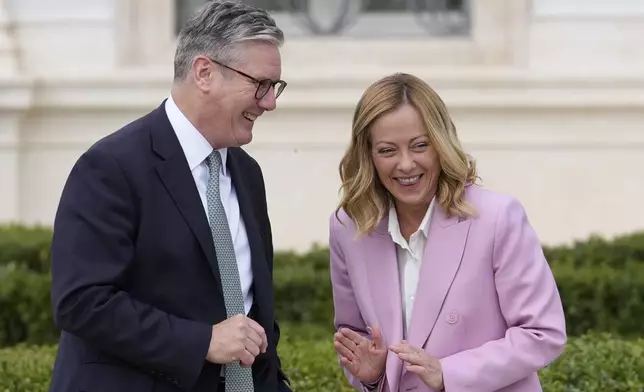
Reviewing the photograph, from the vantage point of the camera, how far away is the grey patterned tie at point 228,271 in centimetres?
281

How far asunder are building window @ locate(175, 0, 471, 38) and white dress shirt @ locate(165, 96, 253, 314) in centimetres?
628

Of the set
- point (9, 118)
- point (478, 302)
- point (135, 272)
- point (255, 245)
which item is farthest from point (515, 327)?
point (9, 118)

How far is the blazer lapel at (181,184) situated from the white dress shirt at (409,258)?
520mm

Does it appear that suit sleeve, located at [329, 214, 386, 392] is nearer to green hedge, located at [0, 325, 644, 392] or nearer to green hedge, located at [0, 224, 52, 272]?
green hedge, located at [0, 325, 644, 392]

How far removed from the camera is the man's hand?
2.65m

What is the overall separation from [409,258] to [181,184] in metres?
0.67

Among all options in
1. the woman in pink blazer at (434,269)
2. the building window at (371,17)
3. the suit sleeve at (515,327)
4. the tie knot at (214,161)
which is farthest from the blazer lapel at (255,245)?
the building window at (371,17)

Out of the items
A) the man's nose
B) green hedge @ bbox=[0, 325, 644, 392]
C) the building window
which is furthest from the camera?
the building window

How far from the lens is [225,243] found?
2824 mm

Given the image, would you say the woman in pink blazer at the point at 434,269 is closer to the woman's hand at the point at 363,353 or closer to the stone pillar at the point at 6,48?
the woman's hand at the point at 363,353

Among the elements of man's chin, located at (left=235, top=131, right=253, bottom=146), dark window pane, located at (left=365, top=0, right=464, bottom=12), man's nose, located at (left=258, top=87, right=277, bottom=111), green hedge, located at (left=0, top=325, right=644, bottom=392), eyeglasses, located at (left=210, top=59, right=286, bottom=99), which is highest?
eyeglasses, located at (left=210, top=59, right=286, bottom=99)

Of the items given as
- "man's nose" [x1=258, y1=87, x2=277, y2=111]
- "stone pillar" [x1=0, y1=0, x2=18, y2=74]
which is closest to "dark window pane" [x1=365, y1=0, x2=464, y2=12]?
"stone pillar" [x1=0, y1=0, x2=18, y2=74]

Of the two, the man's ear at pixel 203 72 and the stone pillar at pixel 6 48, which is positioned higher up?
the man's ear at pixel 203 72

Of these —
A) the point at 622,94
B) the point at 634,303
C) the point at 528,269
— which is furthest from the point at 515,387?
the point at 622,94
